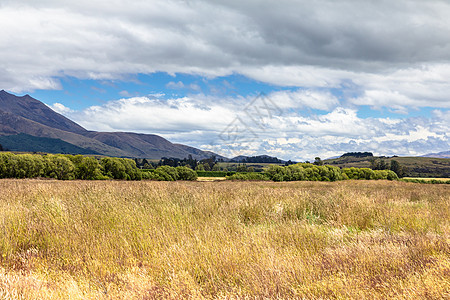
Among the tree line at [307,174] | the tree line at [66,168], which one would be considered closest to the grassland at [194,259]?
the tree line at [66,168]

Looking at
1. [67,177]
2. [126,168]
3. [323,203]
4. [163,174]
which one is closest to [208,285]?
[323,203]

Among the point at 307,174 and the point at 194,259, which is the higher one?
the point at 194,259

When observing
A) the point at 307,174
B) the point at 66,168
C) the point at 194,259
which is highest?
the point at 194,259

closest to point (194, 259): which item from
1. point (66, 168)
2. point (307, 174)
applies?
point (66, 168)

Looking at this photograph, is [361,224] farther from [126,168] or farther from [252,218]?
[126,168]

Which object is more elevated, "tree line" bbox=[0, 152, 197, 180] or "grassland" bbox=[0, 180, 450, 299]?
"grassland" bbox=[0, 180, 450, 299]

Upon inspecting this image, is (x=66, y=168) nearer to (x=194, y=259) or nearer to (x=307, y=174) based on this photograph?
(x=307, y=174)

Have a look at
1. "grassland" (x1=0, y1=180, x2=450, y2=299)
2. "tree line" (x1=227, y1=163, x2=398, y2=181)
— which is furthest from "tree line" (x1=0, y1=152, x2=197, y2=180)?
"grassland" (x1=0, y1=180, x2=450, y2=299)

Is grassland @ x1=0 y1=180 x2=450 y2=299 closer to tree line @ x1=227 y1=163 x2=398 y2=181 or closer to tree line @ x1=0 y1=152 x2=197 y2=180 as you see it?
tree line @ x1=0 y1=152 x2=197 y2=180

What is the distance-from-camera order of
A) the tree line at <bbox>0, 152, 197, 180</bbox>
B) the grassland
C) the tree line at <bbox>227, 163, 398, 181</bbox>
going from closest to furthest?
the grassland, the tree line at <bbox>0, 152, 197, 180</bbox>, the tree line at <bbox>227, 163, 398, 181</bbox>

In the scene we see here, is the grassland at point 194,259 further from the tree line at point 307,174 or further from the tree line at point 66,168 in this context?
the tree line at point 307,174

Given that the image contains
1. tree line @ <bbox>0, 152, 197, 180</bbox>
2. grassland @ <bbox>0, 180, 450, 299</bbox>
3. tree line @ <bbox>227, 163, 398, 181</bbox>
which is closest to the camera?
grassland @ <bbox>0, 180, 450, 299</bbox>

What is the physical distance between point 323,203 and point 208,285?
23.4ft

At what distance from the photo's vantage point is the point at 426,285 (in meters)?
3.96
